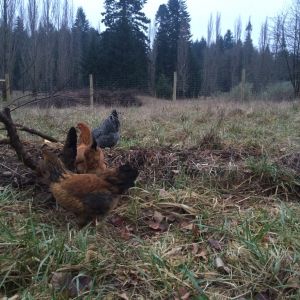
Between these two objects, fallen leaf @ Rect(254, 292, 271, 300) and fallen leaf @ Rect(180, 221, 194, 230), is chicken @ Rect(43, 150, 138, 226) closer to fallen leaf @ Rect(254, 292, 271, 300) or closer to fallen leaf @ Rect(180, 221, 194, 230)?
fallen leaf @ Rect(180, 221, 194, 230)

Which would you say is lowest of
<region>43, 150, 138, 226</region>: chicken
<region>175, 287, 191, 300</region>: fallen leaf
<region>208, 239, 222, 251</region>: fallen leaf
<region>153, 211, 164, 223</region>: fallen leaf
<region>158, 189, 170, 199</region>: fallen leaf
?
<region>175, 287, 191, 300</region>: fallen leaf

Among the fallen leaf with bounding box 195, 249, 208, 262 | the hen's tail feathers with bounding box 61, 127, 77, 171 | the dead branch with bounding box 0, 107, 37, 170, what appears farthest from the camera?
the hen's tail feathers with bounding box 61, 127, 77, 171

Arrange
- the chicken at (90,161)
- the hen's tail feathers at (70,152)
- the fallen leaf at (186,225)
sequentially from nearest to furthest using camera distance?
the fallen leaf at (186,225), the hen's tail feathers at (70,152), the chicken at (90,161)

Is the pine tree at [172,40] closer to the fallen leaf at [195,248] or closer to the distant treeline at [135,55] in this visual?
the distant treeline at [135,55]

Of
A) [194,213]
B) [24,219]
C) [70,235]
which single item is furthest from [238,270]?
[24,219]

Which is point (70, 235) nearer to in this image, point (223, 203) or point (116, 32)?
point (223, 203)

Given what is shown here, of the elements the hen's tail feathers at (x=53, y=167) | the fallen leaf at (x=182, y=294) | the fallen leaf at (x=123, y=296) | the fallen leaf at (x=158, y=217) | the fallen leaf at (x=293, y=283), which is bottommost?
the fallen leaf at (x=123, y=296)

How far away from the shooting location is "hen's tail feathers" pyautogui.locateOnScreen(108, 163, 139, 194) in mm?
3275

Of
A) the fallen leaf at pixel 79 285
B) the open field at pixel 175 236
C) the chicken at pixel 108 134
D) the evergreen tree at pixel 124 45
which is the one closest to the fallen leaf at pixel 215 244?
the open field at pixel 175 236

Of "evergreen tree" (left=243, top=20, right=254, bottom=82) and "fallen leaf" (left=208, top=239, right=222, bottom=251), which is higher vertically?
"evergreen tree" (left=243, top=20, right=254, bottom=82)

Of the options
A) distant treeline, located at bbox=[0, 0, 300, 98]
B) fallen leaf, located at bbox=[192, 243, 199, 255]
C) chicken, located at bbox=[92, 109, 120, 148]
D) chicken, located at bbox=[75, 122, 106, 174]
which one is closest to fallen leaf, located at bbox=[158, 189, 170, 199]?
chicken, located at bbox=[75, 122, 106, 174]

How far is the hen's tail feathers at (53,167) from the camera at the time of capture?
133 inches

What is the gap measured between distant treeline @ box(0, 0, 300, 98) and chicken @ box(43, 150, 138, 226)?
17666 millimetres

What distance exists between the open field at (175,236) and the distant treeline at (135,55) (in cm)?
1728
